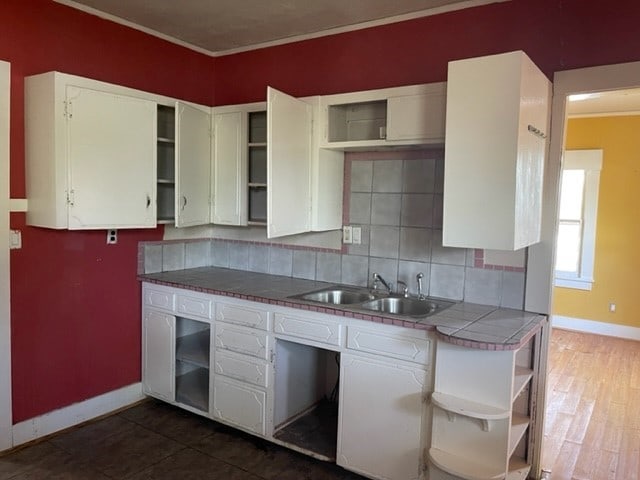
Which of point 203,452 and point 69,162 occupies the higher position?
point 69,162

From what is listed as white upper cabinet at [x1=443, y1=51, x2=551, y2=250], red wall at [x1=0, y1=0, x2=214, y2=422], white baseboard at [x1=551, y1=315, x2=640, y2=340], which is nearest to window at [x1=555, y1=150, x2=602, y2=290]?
white baseboard at [x1=551, y1=315, x2=640, y2=340]

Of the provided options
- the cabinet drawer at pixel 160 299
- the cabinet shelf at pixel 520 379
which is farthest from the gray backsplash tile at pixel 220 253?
the cabinet shelf at pixel 520 379

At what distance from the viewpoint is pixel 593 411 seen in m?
3.47

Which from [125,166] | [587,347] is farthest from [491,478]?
[587,347]

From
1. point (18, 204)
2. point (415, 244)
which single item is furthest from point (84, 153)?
point (415, 244)

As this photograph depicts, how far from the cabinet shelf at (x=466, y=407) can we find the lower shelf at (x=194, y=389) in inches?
61.7

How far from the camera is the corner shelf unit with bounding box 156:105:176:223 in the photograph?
3.29m

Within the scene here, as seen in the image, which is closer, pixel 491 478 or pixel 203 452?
pixel 491 478

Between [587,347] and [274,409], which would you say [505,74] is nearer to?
[274,409]

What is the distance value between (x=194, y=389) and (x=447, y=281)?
1837 mm

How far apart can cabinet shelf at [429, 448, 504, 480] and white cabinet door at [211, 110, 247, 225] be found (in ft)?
6.25

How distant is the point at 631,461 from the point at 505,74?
2.36 meters

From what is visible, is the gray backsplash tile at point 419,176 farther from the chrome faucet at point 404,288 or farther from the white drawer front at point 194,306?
the white drawer front at point 194,306

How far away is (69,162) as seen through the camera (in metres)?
2.59
